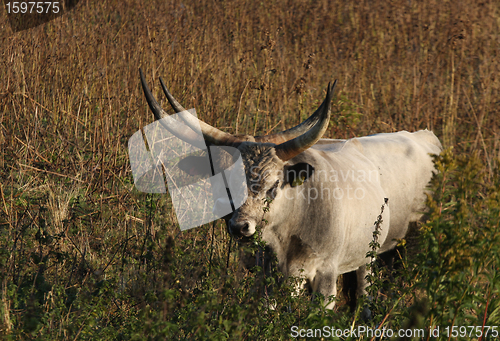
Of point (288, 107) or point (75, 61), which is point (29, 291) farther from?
point (288, 107)

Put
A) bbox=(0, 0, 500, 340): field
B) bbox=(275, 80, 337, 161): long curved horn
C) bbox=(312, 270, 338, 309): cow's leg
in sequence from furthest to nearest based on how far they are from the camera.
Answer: bbox=(312, 270, 338, 309): cow's leg, bbox=(275, 80, 337, 161): long curved horn, bbox=(0, 0, 500, 340): field

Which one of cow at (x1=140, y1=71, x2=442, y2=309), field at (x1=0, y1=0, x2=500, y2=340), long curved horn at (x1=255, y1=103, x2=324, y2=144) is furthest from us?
long curved horn at (x1=255, y1=103, x2=324, y2=144)

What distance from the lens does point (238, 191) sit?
3338 millimetres

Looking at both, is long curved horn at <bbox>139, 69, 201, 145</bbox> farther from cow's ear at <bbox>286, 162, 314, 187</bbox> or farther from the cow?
cow's ear at <bbox>286, 162, 314, 187</bbox>

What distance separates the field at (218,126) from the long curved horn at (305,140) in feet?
2.65

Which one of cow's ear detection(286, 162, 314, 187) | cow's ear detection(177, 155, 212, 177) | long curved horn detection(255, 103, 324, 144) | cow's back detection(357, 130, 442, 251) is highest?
long curved horn detection(255, 103, 324, 144)

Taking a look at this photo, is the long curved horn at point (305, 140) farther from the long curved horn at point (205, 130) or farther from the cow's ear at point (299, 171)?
the long curved horn at point (205, 130)

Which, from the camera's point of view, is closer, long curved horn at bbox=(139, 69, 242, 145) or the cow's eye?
the cow's eye

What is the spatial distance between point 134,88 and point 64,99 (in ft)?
2.51

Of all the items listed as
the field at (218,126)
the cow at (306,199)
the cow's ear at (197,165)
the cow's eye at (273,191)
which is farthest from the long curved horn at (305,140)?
the field at (218,126)

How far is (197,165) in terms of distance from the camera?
12.5 ft

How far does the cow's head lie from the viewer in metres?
3.21

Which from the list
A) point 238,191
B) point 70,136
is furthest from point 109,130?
point 238,191

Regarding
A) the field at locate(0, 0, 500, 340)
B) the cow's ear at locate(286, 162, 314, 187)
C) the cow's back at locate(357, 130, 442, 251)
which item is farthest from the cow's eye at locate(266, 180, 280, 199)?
the cow's back at locate(357, 130, 442, 251)
